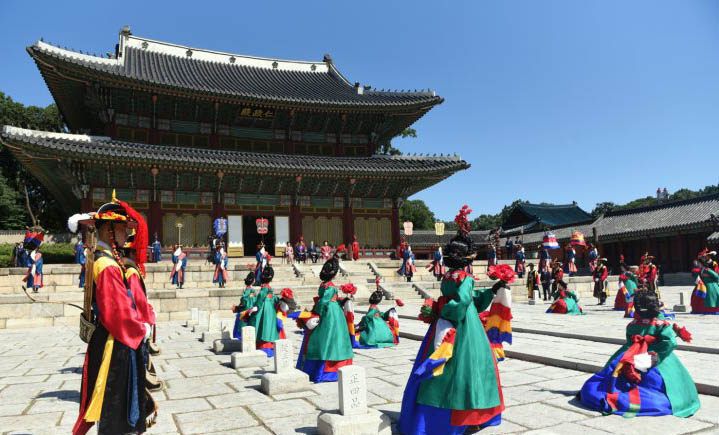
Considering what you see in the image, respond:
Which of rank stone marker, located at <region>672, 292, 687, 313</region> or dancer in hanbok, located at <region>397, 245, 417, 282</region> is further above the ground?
dancer in hanbok, located at <region>397, 245, 417, 282</region>

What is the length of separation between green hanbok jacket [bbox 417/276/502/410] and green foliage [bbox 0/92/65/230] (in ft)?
109

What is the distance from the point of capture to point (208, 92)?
67.2 feet

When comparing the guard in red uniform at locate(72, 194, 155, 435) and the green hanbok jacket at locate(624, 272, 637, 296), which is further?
the green hanbok jacket at locate(624, 272, 637, 296)

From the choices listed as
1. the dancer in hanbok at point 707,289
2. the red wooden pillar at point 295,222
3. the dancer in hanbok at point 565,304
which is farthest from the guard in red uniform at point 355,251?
the dancer in hanbok at point 707,289

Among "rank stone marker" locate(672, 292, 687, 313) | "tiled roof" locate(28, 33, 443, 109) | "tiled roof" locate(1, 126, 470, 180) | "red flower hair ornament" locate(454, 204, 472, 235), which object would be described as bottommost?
"rank stone marker" locate(672, 292, 687, 313)

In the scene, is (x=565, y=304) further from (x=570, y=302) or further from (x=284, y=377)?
(x=284, y=377)

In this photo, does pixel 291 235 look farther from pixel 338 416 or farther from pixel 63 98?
pixel 338 416

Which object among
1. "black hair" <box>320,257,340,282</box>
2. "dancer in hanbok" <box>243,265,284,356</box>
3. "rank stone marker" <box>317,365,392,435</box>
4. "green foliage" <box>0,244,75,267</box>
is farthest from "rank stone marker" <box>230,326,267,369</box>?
"green foliage" <box>0,244,75,267</box>

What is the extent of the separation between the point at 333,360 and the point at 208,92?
17421 mm

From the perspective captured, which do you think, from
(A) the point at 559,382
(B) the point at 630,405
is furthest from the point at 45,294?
(B) the point at 630,405

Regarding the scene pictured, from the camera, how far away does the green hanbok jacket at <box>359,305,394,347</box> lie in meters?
8.45

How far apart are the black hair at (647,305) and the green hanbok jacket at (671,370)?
0.06 meters

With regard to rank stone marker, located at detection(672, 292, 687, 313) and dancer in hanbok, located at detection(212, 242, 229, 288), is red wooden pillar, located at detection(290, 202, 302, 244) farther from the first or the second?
rank stone marker, located at detection(672, 292, 687, 313)

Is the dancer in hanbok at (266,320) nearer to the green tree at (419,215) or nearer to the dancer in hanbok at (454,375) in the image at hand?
the dancer in hanbok at (454,375)
